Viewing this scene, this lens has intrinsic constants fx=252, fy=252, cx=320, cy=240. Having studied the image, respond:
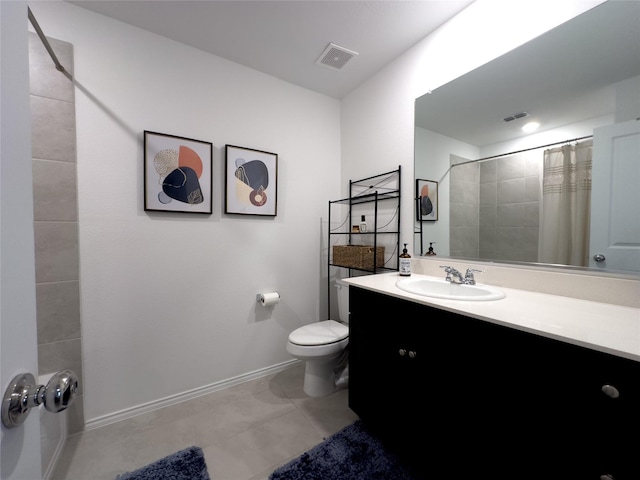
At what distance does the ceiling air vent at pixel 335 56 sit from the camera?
5.78 ft

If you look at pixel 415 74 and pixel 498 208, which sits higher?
pixel 415 74

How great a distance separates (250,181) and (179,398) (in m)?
1.63

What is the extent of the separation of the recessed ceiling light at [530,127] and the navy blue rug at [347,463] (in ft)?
5.80

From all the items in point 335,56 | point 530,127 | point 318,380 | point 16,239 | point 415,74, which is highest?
point 335,56

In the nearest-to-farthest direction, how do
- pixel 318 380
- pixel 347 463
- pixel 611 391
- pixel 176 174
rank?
1. pixel 611 391
2. pixel 347 463
3. pixel 176 174
4. pixel 318 380

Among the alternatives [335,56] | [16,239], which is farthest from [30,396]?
[335,56]

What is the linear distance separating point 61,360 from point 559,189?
2.72 meters

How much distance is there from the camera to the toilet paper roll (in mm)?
1974

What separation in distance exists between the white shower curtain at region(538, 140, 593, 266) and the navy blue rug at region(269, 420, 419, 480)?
1249 mm

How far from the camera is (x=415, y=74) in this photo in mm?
1757

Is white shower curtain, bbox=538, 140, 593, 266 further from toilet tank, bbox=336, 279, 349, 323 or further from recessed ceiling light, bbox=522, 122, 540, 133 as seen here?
toilet tank, bbox=336, 279, 349, 323

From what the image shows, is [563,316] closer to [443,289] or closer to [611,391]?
[611,391]

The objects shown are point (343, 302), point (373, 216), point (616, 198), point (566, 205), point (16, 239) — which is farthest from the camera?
point (343, 302)

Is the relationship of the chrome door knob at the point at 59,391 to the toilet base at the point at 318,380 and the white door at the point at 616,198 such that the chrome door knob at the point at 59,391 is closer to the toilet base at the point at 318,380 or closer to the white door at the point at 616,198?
the toilet base at the point at 318,380
